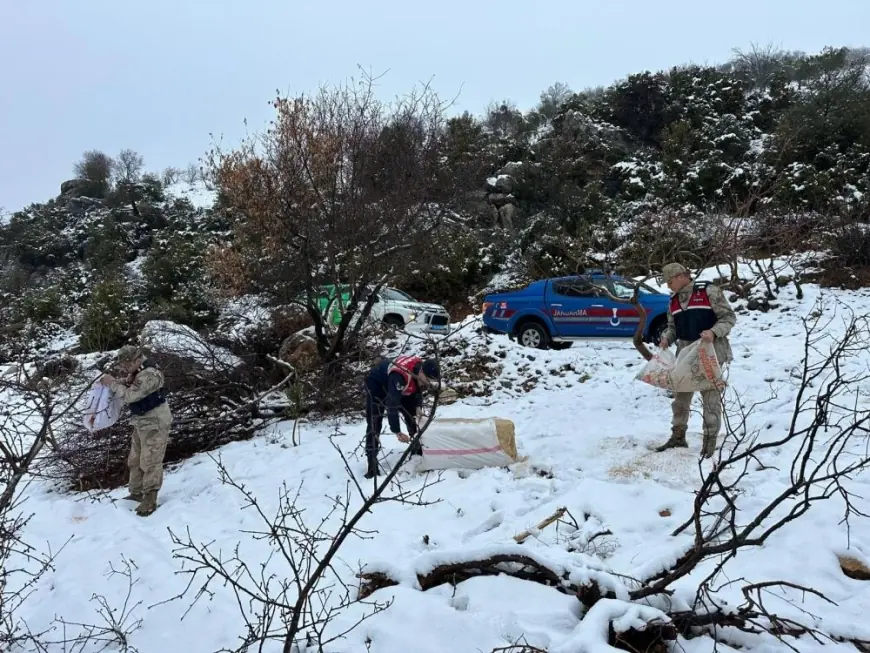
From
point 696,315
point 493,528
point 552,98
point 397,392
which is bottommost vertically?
point 493,528

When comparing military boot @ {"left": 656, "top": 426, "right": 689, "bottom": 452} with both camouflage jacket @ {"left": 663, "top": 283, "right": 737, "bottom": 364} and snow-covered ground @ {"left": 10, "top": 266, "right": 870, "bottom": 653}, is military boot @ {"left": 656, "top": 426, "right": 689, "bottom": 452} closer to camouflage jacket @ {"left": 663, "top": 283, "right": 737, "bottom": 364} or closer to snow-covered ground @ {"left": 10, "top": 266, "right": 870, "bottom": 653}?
snow-covered ground @ {"left": 10, "top": 266, "right": 870, "bottom": 653}

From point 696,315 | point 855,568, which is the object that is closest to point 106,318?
point 696,315

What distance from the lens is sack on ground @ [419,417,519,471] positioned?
5.28 metres

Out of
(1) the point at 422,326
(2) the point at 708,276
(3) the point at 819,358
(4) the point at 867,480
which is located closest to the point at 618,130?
(2) the point at 708,276

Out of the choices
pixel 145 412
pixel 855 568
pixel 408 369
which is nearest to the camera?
pixel 855 568

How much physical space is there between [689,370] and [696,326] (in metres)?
0.43

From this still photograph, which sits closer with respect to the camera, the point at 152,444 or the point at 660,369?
the point at 660,369

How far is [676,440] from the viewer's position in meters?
5.23

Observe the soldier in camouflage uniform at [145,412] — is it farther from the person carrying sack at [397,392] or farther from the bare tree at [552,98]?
the bare tree at [552,98]

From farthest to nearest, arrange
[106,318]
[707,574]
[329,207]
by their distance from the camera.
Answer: [106,318], [329,207], [707,574]

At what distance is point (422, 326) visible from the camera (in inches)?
496

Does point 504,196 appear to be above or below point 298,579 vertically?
above

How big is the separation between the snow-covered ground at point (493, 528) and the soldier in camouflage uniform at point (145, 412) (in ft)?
0.87

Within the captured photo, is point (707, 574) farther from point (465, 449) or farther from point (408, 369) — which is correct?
point (408, 369)
